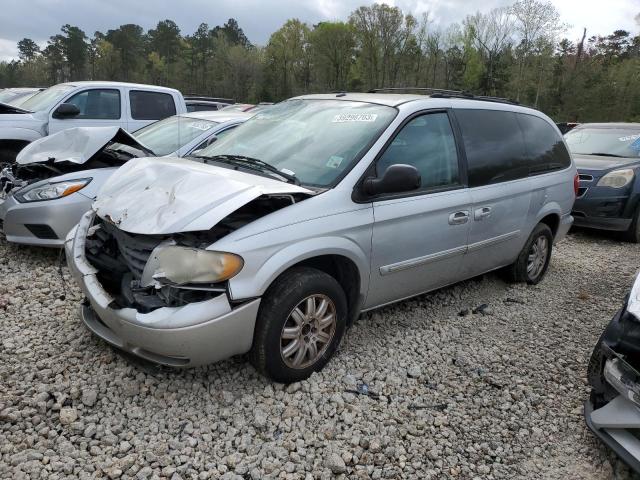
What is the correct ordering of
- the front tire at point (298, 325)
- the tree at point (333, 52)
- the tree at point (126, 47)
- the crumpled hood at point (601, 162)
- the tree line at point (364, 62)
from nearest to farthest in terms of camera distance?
1. the front tire at point (298, 325)
2. the crumpled hood at point (601, 162)
3. the tree line at point (364, 62)
4. the tree at point (333, 52)
5. the tree at point (126, 47)

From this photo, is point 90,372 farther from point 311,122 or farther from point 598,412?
point 598,412

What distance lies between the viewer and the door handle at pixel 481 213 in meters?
3.79

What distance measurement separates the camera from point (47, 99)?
7789 mm

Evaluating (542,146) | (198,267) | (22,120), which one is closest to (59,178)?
(198,267)

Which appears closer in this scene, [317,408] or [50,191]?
[317,408]

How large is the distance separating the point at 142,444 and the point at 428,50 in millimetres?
51692

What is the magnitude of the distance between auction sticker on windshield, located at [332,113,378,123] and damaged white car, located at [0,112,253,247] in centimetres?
170

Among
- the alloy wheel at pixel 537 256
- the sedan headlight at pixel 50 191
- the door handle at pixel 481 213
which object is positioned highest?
the door handle at pixel 481 213

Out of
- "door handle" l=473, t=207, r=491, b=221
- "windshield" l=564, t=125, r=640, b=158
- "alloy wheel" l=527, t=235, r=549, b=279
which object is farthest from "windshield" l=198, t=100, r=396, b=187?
"windshield" l=564, t=125, r=640, b=158

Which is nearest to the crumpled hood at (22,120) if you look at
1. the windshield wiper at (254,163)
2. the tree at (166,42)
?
the windshield wiper at (254,163)

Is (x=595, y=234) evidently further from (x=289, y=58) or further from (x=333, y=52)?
(x=289, y=58)

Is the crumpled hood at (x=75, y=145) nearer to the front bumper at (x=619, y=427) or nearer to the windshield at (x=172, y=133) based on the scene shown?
the windshield at (x=172, y=133)

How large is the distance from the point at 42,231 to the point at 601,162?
24.6ft

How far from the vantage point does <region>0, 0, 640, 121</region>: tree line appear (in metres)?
33.8
